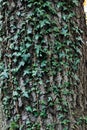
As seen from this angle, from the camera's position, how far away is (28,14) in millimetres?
2213

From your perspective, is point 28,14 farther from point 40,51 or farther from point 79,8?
point 79,8

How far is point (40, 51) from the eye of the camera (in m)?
2.15

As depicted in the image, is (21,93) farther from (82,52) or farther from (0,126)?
(82,52)

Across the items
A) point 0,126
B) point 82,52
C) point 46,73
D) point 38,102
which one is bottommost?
point 0,126

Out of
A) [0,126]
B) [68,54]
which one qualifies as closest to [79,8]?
[68,54]

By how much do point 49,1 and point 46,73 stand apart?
539 mm

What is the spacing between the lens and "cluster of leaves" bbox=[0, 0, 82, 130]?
2115 millimetres

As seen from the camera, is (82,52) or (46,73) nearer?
(46,73)

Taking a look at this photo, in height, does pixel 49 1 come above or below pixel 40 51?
above

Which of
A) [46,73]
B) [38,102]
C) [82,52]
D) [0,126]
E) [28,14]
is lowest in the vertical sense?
[0,126]

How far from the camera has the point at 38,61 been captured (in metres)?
2.15

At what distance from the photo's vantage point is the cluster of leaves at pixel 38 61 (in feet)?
6.94

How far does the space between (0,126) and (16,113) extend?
226 millimetres

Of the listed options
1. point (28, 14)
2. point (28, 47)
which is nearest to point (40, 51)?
point (28, 47)
